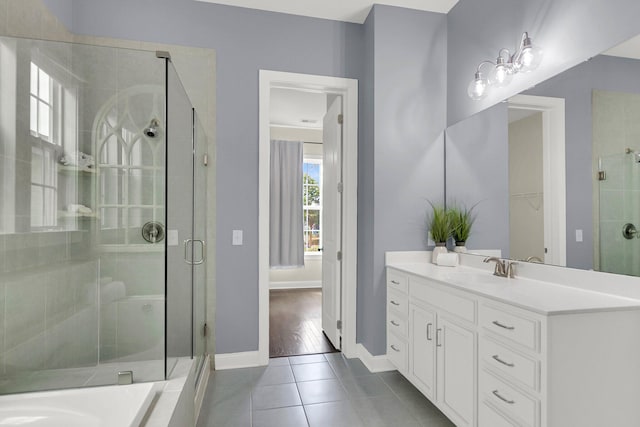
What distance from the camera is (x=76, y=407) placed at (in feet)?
4.45

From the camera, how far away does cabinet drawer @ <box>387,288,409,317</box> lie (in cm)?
236

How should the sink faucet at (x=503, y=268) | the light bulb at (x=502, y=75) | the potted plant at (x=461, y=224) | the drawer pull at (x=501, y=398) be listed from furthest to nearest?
1. the potted plant at (x=461, y=224)
2. the light bulb at (x=502, y=75)
3. the sink faucet at (x=503, y=268)
4. the drawer pull at (x=501, y=398)

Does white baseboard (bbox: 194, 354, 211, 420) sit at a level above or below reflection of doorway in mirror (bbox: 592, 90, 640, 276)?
below

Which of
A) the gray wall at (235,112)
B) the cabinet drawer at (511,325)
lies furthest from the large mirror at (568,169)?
the gray wall at (235,112)

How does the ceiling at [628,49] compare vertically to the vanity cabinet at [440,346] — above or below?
above

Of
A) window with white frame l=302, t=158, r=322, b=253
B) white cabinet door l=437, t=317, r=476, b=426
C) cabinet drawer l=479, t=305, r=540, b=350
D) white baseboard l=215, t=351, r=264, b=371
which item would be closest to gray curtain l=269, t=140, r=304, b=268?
window with white frame l=302, t=158, r=322, b=253

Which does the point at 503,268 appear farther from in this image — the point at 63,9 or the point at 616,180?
the point at 63,9

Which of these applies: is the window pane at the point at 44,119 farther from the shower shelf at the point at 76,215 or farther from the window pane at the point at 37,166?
the shower shelf at the point at 76,215

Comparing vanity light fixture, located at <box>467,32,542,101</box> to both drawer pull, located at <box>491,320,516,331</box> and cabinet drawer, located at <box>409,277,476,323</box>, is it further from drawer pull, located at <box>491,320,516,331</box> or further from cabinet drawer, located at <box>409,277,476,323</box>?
drawer pull, located at <box>491,320,516,331</box>

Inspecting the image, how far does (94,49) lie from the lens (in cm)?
168

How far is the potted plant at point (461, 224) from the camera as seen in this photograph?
2566 mm

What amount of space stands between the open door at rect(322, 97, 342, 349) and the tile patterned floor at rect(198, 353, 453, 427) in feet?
1.68

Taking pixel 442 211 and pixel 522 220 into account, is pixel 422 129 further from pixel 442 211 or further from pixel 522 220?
pixel 522 220

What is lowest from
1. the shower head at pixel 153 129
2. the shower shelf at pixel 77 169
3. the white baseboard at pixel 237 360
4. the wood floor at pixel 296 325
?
→ the wood floor at pixel 296 325
